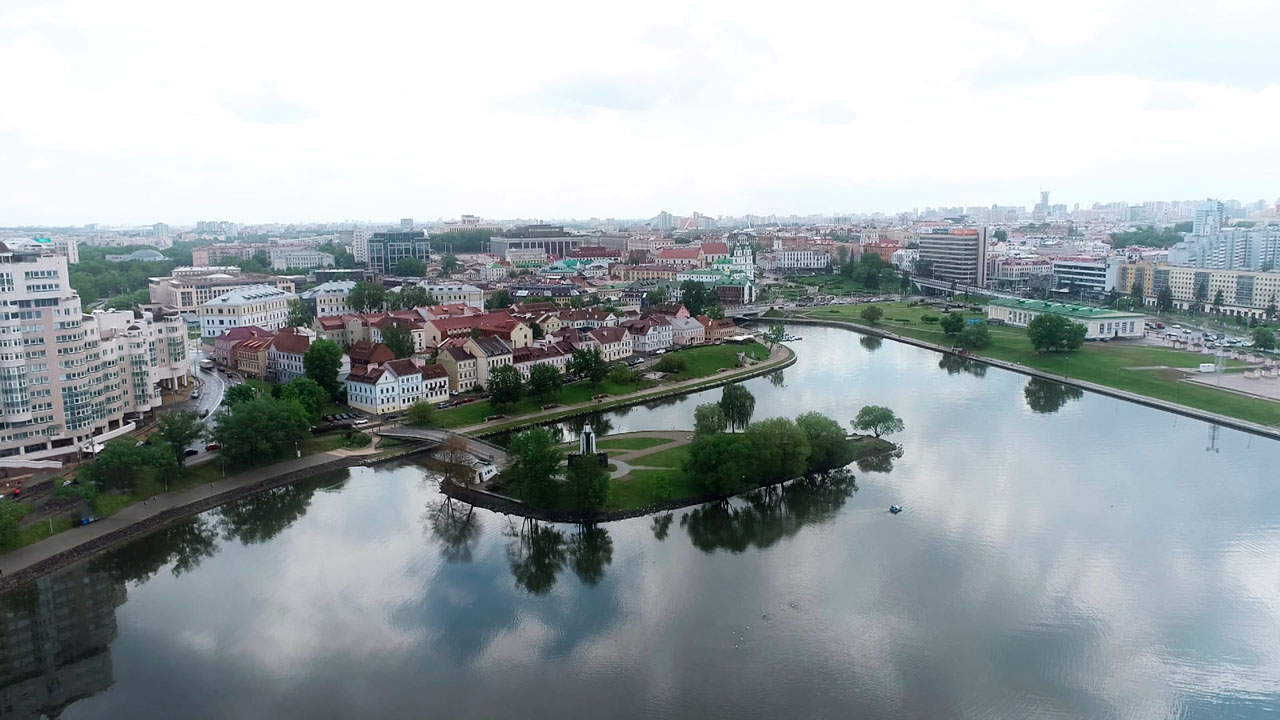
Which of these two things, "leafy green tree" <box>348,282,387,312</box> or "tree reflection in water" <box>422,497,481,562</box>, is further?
"leafy green tree" <box>348,282,387,312</box>

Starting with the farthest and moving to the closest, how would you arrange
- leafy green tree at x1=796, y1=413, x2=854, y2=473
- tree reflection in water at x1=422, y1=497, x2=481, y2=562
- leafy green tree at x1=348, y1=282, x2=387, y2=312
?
leafy green tree at x1=348, y1=282, x2=387, y2=312, leafy green tree at x1=796, y1=413, x2=854, y2=473, tree reflection in water at x1=422, y1=497, x2=481, y2=562

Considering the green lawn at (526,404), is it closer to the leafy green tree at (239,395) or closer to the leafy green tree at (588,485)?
the leafy green tree at (239,395)

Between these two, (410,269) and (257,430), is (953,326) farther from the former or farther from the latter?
(410,269)

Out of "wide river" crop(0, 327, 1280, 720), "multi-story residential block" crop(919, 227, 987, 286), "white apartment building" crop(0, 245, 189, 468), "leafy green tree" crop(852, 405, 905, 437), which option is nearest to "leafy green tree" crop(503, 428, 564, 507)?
"wide river" crop(0, 327, 1280, 720)

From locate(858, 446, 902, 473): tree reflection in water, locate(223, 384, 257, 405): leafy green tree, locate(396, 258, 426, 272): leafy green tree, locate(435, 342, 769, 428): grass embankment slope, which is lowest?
locate(858, 446, 902, 473): tree reflection in water

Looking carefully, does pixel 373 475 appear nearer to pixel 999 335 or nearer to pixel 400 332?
pixel 400 332

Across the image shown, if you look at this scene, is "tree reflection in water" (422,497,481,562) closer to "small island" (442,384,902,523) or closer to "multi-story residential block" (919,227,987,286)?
"small island" (442,384,902,523)

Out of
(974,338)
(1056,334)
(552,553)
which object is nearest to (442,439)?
(552,553)
